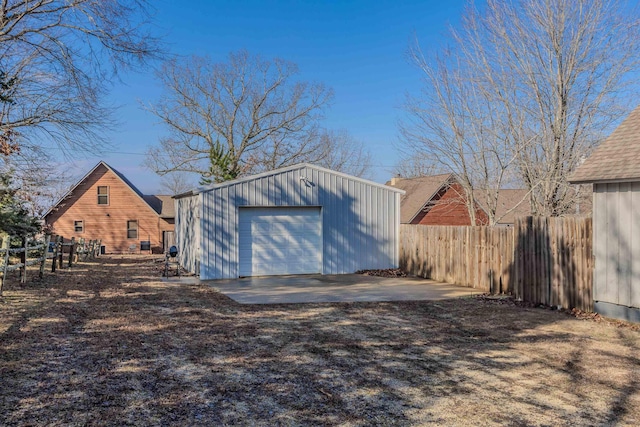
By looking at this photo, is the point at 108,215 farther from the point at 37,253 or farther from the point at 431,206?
the point at 431,206

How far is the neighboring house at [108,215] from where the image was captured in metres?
31.5

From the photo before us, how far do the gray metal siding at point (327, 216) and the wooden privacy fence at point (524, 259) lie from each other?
6.42 feet

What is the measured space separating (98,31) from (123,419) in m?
8.71

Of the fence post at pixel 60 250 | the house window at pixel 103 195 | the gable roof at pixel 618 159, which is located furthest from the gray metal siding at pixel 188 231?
the house window at pixel 103 195

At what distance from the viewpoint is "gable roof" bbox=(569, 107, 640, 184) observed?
7691 millimetres

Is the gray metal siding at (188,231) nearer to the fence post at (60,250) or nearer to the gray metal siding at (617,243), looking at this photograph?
the fence post at (60,250)

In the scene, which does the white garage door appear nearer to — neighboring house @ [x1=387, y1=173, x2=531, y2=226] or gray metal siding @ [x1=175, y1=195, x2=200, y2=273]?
gray metal siding @ [x1=175, y1=195, x2=200, y2=273]

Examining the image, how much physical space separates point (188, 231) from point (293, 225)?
Result: 14.2ft

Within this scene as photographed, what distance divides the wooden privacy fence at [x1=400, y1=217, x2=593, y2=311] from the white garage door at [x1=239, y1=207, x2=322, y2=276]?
355cm

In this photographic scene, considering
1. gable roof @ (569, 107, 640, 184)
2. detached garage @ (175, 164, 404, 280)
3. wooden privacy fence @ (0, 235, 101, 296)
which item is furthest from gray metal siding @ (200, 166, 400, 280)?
gable roof @ (569, 107, 640, 184)

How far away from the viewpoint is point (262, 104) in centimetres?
3225

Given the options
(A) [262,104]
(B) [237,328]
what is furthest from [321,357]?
(A) [262,104]

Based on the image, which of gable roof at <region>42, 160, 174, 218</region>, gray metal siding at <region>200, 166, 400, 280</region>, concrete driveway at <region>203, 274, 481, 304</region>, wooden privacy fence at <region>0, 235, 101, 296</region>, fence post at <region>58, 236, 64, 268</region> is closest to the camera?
wooden privacy fence at <region>0, 235, 101, 296</region>

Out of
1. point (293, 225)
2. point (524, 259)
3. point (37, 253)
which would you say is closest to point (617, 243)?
point (524, 259)
